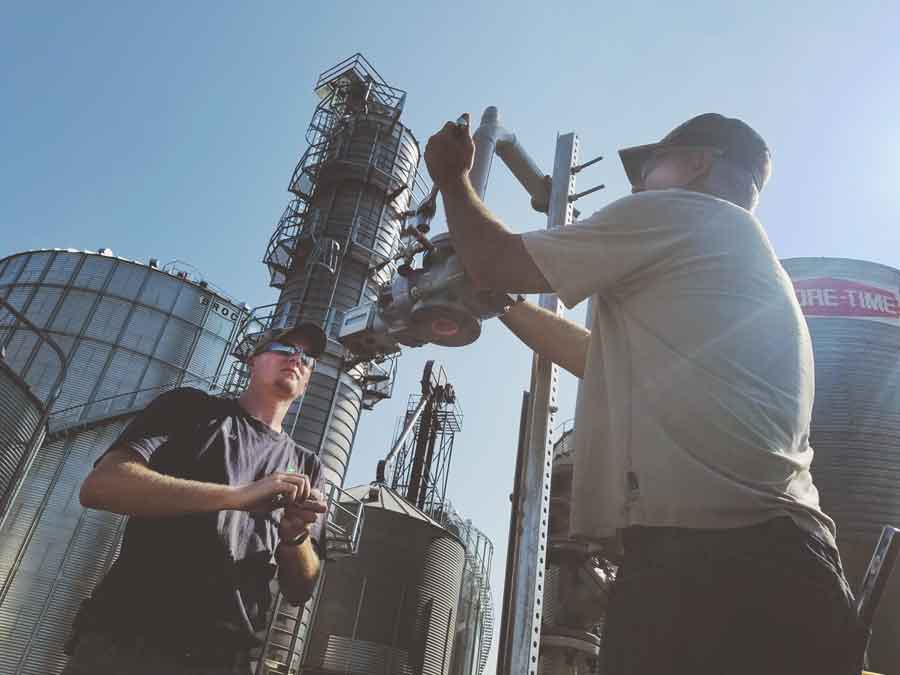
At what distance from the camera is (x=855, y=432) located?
8938 mm

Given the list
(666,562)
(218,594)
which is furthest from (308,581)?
(666,562)

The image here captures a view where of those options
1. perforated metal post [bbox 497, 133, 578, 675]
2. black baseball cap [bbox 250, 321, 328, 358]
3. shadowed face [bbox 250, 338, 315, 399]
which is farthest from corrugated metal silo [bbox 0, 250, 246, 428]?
perforated metal post [bbox 497, 133, 578, 675]

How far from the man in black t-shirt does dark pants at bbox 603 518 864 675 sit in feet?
3.95

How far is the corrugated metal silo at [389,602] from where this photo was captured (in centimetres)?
1438

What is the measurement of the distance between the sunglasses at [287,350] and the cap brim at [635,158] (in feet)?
5.05

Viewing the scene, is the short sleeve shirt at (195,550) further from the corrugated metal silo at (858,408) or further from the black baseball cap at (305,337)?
the corrugated metal silo at (858,408)

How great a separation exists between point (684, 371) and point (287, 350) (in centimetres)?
187

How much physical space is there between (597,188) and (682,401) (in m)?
1.95

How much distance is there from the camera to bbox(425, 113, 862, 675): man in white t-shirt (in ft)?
3.56

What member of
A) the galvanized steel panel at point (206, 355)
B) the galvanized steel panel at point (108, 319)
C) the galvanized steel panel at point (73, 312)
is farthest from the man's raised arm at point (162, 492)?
the galvanized steel panel at point (73, 312)

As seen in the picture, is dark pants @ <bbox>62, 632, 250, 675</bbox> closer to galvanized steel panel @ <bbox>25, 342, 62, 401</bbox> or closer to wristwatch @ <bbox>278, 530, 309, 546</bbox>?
wristwatch @ <bbox>278, 530, 309, 546</bbox>

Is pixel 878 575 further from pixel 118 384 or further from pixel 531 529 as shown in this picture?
pixel 118 384

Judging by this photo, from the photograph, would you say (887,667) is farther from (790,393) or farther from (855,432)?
(790,393)

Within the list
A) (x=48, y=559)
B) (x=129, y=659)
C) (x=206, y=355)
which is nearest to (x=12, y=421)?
(x=48, y=559)
